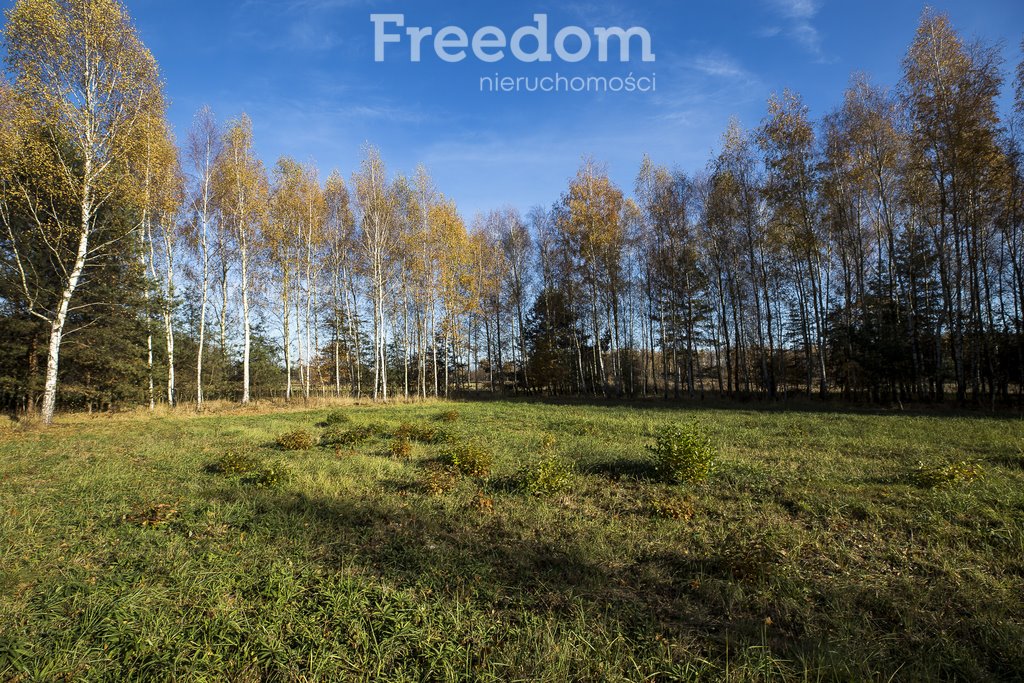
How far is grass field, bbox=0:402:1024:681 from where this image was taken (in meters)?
2.62

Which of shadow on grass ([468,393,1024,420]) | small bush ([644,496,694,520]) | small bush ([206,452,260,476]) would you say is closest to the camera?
small bush ([644,496,694,520])

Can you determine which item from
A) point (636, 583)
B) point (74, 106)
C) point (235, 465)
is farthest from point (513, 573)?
point (74, 106)

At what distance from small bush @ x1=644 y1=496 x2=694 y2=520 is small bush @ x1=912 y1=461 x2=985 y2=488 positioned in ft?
11.7

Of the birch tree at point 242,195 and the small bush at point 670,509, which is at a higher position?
the birch tree at point 242,195

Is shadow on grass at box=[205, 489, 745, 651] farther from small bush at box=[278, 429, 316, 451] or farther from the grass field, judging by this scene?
small bush at box=[278, 429, 316, 451]

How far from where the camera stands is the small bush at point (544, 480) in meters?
6.13

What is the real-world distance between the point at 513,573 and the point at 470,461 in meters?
3.71

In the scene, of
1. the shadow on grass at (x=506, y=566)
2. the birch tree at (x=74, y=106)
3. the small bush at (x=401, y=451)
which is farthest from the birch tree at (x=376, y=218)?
the shadow on grass at (x=506, y=566)

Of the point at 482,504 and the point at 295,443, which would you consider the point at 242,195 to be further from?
the point at 482,504

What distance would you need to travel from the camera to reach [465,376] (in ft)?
134

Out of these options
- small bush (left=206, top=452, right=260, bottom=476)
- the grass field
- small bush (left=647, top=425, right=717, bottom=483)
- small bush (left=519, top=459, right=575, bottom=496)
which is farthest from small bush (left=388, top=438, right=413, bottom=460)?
small bush (left=647, top=425, right=717, bottom=483)

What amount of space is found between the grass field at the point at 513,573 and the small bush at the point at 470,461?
1.26ft

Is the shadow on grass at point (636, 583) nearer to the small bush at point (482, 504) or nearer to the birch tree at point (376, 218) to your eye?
the small bush at point (482, 504)

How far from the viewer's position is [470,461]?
740 cm
